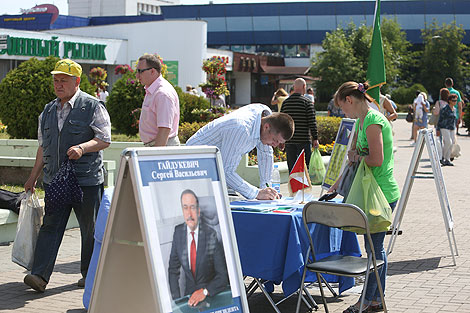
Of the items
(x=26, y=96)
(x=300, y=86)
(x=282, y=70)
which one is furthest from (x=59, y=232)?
(x=282, y=70)

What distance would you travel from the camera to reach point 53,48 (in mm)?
38094

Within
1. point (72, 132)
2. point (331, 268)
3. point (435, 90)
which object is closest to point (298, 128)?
point (72, 132)

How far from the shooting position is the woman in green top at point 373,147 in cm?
607

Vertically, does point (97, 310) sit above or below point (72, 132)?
below

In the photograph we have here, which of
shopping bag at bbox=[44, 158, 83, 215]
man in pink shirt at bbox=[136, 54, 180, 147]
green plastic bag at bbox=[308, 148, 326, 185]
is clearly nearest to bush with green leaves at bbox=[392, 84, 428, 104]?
green plastic bag at bbox=[308, 148, 326, 185]

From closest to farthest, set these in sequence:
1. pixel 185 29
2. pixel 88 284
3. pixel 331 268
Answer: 1. pixel 331 268
2. pixel 88 284
3. pixel 185 29

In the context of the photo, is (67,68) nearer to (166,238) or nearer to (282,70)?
(166,238)

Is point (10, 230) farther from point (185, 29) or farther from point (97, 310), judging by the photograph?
point (185, 29)

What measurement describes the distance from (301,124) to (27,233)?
649 cm

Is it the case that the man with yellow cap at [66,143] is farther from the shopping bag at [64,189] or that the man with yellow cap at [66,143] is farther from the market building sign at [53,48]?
the market building sign at [53,48]

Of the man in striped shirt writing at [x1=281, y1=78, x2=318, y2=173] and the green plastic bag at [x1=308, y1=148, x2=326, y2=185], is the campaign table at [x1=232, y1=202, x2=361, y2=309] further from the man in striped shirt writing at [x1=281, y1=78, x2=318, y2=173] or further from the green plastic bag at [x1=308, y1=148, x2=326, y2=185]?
the man in striped shirt writing at [x1=281, y1=78, x2=318, y2=173]

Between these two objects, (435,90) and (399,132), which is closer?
(399,132)

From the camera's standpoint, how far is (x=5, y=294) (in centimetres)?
661

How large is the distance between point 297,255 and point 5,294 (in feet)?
8.83
